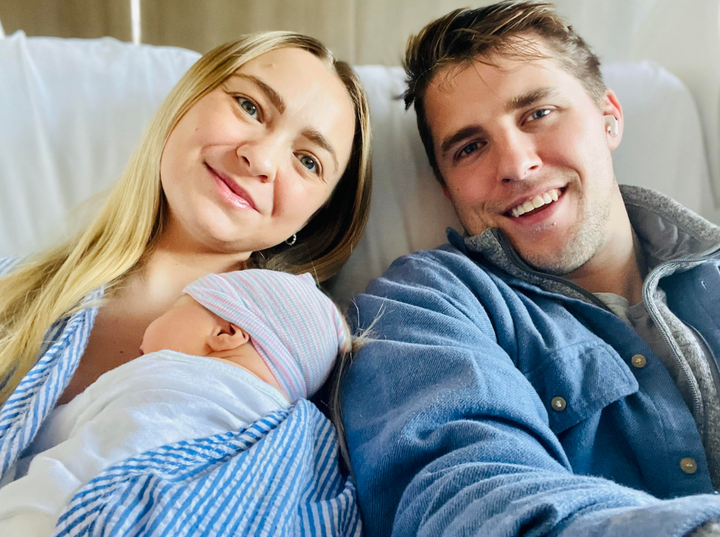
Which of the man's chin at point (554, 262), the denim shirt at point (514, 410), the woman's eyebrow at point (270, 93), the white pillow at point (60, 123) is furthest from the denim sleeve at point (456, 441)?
the white pillow at point (60, 123)

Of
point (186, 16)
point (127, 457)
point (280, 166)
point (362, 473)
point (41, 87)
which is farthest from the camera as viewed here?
point (186, 16)

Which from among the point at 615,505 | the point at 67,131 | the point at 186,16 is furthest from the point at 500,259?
the point at 186,16

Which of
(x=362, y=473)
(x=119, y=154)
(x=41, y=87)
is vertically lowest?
(x=362, y=473)

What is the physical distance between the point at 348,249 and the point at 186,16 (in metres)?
0.98

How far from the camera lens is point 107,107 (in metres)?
1.11

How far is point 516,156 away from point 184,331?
64cm

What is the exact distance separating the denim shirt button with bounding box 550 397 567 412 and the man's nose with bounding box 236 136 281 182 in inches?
22.6

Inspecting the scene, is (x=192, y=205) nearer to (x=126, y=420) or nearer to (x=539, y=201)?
(x=126, y=420)

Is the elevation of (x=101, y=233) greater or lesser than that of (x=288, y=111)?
lesser

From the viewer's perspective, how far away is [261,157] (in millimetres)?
837

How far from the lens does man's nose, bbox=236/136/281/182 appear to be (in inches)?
32.8

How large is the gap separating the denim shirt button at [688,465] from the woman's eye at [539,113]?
0.63 metres

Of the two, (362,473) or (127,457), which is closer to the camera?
(127,457)

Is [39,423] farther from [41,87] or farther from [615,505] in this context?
[41,87]
